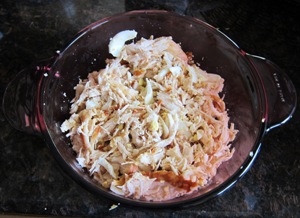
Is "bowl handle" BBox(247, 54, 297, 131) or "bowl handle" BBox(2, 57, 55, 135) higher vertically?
"bowl handle" BBox(247, 54, 297, 131)

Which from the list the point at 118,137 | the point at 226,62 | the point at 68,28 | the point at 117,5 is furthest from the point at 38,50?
the point at 226,62

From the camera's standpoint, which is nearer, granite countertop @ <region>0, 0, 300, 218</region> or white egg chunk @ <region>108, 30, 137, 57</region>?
granite countertop @ <region>0, 0, 300, 218</region>

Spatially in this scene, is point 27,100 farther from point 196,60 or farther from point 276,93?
point 276,93

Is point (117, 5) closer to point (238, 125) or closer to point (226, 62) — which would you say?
point (226, 62)

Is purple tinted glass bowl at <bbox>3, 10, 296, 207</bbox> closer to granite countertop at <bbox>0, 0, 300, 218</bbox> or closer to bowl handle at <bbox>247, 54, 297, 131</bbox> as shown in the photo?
bowl handle at <bbox>247, 54, 297, 131</bbox>

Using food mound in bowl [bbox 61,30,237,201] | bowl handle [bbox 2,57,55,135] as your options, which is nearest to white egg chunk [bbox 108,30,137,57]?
food mound in bowl [bbox 61,30,237,201]

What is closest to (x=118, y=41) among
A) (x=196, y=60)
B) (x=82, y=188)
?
(x=196, y=60)
